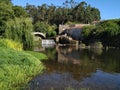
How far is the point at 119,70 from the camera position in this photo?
2798 cm

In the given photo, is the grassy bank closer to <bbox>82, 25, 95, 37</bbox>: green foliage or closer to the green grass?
the green grass

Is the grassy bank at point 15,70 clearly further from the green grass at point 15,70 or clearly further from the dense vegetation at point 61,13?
the dense vegetation at point 61,13

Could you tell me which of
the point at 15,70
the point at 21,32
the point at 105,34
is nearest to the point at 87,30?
the point at 105,34

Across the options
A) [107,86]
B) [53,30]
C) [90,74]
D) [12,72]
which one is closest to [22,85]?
[12,72]

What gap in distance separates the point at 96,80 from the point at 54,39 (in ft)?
209

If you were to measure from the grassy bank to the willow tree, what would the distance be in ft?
40.5

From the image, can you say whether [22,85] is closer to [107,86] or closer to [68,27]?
[107,86]

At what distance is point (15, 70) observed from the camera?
67.1 feet

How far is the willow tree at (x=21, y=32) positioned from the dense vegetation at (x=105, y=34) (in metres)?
35.5

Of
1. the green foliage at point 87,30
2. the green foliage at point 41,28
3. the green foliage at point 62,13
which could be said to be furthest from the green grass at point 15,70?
the green foliage at point 62,13

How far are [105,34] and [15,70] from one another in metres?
55.4

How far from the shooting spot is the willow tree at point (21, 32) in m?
38.4

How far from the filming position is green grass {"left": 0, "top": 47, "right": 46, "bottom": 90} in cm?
1773

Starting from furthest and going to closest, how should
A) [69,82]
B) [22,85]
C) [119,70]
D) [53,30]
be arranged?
[53,30] < [119,70] < [69,82] < [22,85]
